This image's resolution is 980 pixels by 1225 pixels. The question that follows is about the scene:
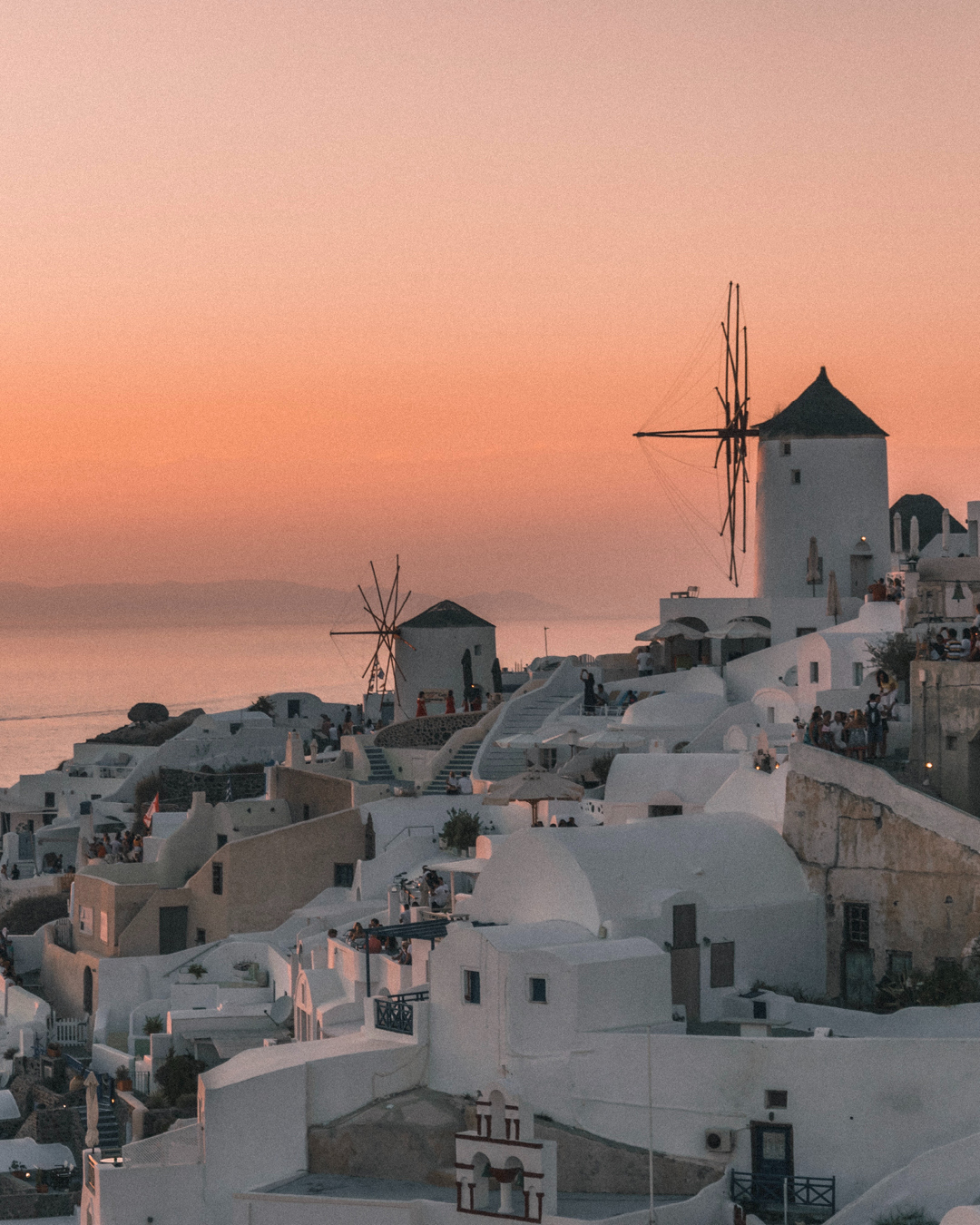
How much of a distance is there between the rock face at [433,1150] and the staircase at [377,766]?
61.5 ft

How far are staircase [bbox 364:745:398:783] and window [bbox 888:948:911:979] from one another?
18.3 m

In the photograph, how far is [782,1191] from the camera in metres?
26.8

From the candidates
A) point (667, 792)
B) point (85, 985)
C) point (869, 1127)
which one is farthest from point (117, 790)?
point (869, 1127)

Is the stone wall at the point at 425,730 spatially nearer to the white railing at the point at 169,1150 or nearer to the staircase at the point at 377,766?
the staircase at the point at 377,766

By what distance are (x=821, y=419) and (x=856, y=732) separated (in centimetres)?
1968

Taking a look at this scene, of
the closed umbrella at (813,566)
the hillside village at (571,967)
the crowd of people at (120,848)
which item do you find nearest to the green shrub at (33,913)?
the crowd of people at (120,848)

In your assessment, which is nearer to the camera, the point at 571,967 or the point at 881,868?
the point at 571,967

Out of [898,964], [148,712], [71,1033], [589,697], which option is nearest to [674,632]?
[589,697]

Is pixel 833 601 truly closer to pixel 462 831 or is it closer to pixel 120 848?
pixel 462 831

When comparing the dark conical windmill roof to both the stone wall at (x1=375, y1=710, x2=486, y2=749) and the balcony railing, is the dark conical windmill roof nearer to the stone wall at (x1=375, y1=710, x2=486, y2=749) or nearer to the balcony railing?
the stone wall at (x1=375, y1=710, x2=486, y2=749)

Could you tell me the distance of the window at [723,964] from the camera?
30.4 m

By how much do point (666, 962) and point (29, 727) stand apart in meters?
142

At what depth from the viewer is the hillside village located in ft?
88.5

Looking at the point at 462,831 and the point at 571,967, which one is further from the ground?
the point at 462,831
